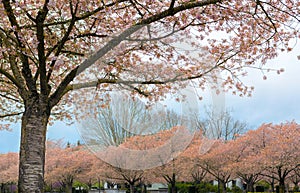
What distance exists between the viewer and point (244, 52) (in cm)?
615

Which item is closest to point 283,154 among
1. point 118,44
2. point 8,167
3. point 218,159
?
point 218,159

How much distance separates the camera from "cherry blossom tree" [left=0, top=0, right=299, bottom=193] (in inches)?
205

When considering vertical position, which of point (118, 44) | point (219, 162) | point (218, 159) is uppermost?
point (118, 44)

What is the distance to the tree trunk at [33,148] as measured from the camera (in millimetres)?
5191

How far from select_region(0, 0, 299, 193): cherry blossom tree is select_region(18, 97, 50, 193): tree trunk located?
0.05ft

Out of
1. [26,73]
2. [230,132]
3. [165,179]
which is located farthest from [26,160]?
[230,132]

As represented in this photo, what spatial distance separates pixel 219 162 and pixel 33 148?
13.4 meters

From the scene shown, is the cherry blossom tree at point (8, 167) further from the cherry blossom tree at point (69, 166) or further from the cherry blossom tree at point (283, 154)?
the cherry blossom tree at point (283, 154)

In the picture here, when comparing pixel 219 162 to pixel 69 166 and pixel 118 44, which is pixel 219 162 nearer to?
pixel 69 166

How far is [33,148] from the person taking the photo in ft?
17.4

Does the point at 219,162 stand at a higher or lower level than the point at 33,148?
lower

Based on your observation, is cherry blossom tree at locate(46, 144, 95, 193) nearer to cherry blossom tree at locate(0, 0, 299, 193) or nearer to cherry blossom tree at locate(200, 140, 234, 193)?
cherry blossom tree at locate(200, 140, 234, 193)

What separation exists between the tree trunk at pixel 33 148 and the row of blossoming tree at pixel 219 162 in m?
6.04

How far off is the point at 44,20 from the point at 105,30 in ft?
3.25
